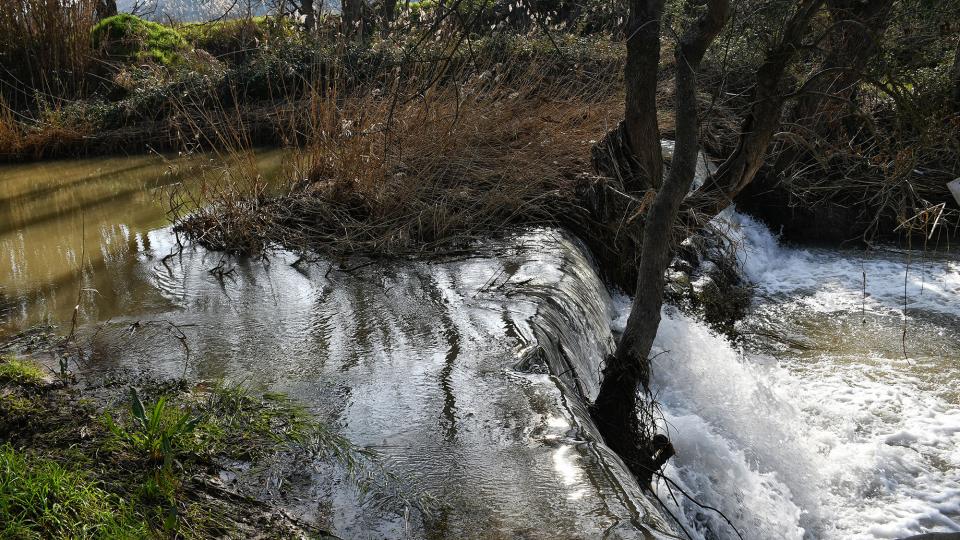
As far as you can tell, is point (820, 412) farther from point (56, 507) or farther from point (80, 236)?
point (80, 236)

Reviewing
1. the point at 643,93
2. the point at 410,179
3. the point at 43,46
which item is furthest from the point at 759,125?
the point at 43,46

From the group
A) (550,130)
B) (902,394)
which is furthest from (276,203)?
(902,394)

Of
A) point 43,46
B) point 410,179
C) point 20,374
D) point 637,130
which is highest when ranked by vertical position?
point 43,46

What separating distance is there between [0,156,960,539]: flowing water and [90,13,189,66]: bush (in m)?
7.76

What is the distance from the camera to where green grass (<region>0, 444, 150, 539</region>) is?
246cm

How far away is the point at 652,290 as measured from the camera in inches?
159

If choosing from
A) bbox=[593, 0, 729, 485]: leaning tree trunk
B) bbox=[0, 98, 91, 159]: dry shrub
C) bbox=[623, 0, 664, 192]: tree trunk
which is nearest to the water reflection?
bbox=[0, 98, 91, 159]: dry shrub

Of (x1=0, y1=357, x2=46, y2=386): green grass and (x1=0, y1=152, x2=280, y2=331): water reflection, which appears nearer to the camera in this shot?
(x1=0, y1=357, x2=46, y2=386): green grass

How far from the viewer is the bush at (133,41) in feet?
46.2

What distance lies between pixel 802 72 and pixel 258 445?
6759 mm

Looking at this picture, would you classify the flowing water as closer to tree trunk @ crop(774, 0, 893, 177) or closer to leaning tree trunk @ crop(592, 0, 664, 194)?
leaning tree trunk @ crop(592, 0, 664, 194)

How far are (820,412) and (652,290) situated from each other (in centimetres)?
218

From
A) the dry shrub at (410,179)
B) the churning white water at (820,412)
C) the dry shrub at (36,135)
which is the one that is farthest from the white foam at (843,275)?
the dry shrub at (36,135)

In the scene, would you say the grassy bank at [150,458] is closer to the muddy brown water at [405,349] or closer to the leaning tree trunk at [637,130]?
the muddy brown water at [405,349]
